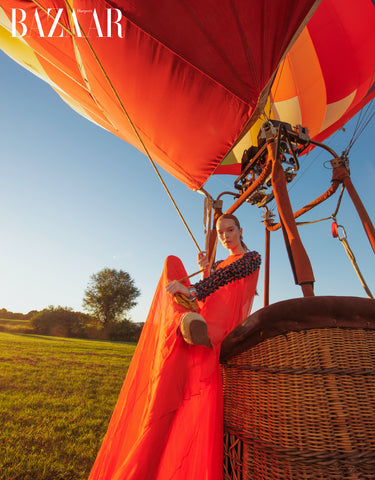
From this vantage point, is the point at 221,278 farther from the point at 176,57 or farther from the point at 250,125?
the point at 176,57

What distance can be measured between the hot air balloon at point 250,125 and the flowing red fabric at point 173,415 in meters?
0.08

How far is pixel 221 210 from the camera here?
317cm

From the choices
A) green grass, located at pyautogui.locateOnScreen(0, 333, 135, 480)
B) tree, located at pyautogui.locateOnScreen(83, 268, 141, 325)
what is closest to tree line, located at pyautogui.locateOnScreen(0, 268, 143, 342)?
tree, located at pyautogui.locateOnScreen(83, 268, 141, 325)

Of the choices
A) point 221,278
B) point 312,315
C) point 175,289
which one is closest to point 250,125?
point 221,278

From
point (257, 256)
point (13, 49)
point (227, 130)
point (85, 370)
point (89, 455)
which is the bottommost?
point (89, 455)

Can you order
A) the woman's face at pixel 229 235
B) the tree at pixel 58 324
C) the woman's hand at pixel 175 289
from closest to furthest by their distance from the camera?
the woman's hand at pixel 175 289 → the woman's face at pixel 229 235 → the tree at pixel 58 324

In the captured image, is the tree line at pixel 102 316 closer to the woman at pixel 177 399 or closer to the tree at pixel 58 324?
the tree at pixel 58 324

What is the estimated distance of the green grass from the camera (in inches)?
57.7

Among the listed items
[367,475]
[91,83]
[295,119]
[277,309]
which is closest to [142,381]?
[277,309]

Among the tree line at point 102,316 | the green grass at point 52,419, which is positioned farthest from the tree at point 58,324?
the green grass at point 52,419

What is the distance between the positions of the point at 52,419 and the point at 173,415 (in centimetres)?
175

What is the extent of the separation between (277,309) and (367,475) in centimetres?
50

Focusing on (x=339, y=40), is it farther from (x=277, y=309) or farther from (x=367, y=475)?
(x=367, y=475)

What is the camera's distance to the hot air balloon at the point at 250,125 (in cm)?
78
